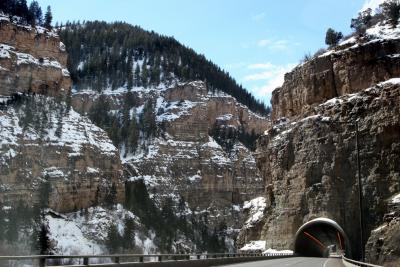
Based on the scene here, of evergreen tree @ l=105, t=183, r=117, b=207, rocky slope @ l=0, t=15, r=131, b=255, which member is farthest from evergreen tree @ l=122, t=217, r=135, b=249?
evergreen tree @ l=105, t=183, r=117, b=207

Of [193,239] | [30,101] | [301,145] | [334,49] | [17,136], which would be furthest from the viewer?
[193,239]

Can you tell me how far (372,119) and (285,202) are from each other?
55.5ft

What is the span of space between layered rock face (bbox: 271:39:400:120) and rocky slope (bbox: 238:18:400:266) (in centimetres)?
13

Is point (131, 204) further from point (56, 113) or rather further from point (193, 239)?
point (56, 113)

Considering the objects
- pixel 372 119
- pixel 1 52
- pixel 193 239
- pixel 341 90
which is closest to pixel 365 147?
pixel 372 119

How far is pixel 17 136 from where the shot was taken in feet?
446

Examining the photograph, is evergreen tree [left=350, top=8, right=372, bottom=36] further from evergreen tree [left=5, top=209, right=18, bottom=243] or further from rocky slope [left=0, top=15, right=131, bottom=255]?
evergreen tree [left=5, top=209, right=18, bottom=243]

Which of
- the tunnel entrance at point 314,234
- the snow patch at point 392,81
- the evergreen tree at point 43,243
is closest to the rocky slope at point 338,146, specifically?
the snow patch at point 392,81

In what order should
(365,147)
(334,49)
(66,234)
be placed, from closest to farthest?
1. (365,147)
2. (334,49)
3. (66,234)

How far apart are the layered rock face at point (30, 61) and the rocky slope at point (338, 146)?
90695 mm

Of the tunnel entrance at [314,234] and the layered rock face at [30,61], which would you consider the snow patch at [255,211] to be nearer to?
the tunnel entrance at [314,234]

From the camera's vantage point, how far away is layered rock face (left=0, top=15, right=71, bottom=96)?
155750 mm

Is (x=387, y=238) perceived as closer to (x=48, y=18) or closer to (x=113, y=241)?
(x=113, y=241)

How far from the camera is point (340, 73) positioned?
258ft
